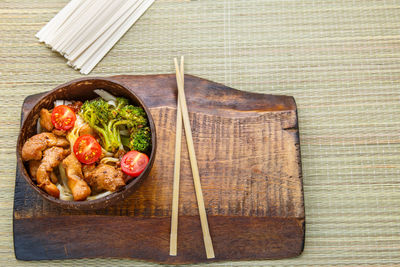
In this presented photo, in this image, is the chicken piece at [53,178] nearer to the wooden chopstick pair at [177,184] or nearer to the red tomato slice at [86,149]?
the red tomato slice at [86,149]

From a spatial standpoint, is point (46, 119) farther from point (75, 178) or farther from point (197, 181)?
point (197, 181)

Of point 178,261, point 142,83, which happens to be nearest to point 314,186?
point 178,261

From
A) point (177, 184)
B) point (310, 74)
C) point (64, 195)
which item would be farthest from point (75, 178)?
point (310, 74)

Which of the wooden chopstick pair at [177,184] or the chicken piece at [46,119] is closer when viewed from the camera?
the chicken piece at [46,119]

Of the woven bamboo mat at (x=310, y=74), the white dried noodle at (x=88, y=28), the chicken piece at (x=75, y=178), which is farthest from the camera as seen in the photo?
the white dried noodle at (x=88, y=28)

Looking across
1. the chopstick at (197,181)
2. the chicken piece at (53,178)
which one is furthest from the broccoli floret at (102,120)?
the chopstick at (197,181)

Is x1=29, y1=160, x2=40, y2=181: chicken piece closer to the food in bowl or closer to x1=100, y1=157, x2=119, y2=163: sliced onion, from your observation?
the food in bowl

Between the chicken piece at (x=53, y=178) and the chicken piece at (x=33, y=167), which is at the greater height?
the chicken piece at (x=33, y=167)
